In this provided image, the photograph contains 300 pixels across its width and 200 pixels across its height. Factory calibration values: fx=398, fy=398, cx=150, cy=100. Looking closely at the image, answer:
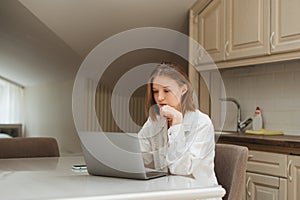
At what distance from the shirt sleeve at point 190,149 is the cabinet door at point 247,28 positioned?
61.9 inches

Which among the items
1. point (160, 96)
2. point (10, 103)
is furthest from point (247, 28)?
point (10, 103)

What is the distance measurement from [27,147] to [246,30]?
6.05 feet

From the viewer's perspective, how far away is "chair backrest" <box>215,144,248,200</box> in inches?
56.6

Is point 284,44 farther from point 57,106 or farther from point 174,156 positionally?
point 57,106

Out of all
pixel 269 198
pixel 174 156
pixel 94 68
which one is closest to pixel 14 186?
pixel 174 156

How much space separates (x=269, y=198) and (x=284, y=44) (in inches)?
40.2

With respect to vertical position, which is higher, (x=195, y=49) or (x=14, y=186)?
(x=195, y=49)

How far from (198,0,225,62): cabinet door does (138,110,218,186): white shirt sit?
6.23ft

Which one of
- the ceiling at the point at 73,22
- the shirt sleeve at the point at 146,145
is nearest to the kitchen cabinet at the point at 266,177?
the shirt sleeve at the point at 146,145

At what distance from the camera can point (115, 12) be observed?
388 centimetres

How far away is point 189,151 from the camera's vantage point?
1433 mm

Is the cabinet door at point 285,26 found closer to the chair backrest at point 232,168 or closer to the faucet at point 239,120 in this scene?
the faucet at point 239,120

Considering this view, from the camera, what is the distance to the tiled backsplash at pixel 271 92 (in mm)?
2980

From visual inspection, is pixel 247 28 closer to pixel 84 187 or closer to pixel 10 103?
pixel 84 187
